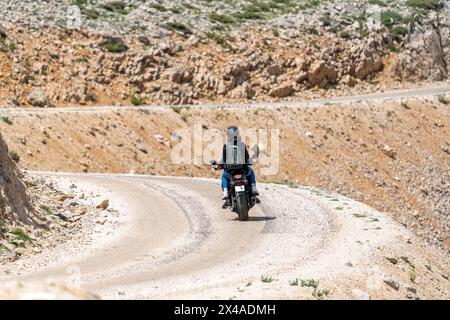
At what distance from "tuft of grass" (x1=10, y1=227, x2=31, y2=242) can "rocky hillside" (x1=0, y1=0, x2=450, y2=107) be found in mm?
26312

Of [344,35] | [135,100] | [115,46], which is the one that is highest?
[344,35]

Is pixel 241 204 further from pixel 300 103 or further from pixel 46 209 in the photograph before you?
pixel 300 103

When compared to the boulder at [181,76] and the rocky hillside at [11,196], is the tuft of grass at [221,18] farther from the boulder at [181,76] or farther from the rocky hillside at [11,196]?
the rocky hillside at [11,196]

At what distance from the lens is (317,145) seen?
143 feet

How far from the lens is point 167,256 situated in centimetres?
1413

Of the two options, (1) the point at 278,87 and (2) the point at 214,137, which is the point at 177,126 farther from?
(1) the point at 278,87

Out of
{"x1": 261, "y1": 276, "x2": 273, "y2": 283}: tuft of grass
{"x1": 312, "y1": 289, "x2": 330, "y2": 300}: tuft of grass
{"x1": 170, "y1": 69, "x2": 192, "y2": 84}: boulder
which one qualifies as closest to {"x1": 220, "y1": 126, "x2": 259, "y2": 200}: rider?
{"x1": 261, "y1": 276, "x2": 273, "y2": 283}: tuft of grass

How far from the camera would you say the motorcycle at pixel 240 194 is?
18094 millimetres

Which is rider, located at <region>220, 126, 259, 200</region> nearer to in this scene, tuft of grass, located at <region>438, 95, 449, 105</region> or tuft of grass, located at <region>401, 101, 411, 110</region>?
tuft of grass, located at <region>401, 101, 411, 110</region>

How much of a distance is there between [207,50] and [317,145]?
12.2 m

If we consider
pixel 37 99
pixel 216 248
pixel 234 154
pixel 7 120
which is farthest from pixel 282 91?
pixel 216 248

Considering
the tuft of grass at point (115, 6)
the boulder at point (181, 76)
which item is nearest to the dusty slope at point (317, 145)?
the boulder at point (181, 76)
